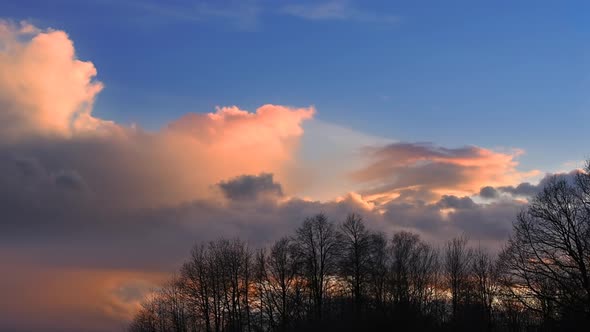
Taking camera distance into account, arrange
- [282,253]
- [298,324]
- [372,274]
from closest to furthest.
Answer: [298,324] < [372,274] < [282,253]

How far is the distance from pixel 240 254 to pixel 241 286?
232 inches

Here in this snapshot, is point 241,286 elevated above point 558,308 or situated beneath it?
elevated above

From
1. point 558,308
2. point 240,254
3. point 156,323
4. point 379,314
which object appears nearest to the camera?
point 558,308

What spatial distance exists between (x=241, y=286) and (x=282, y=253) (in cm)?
1009

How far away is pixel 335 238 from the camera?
87500 mm

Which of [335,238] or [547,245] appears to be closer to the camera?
[547,245]

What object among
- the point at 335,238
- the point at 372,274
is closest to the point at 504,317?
the point at 372,274

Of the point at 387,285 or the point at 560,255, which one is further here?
the point at 387,285

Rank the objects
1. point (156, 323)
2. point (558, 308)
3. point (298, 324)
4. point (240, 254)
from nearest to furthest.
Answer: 1. point (558, 308)
2. point (298, 324)
3. point (240, 254)
4. point (156, 323)

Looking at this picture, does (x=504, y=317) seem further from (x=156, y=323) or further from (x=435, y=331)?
(x=156, y=323)

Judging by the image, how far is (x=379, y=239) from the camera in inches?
3856

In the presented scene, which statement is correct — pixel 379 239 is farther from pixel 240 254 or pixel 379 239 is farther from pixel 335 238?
pixel 240 254

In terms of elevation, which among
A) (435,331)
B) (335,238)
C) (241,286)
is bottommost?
(435,331)

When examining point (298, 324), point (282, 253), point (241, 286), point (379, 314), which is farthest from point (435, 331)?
Answer: point (241, 286)
